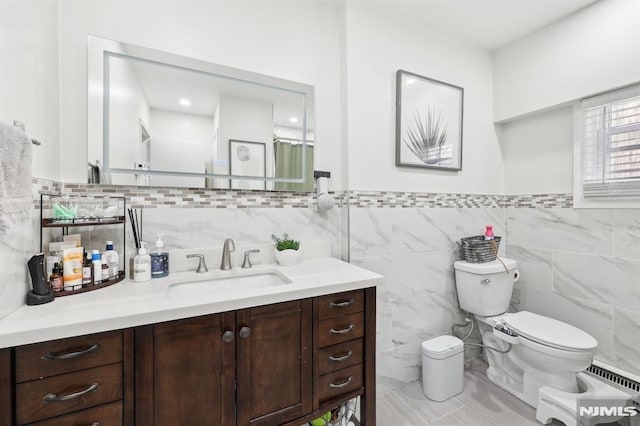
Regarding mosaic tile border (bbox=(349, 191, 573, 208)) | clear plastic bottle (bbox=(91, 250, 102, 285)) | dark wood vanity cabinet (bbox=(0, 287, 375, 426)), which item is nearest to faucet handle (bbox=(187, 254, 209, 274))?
clear plastic bottle (bbox=(91, 250, 102, 285))

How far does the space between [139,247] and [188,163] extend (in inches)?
18.6

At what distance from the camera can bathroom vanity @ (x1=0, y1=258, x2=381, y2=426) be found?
786 mm

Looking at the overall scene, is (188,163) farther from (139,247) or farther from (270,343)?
(270,343)

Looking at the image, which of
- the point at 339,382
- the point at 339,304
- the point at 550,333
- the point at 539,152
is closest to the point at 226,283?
the point at 339,304

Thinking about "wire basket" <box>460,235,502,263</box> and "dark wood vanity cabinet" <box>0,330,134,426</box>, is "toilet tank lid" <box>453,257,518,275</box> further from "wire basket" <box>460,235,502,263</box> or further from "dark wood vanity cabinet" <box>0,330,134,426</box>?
"dark wood vanity cabinet" <box>0,330,134,426</box>

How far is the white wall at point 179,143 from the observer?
1.36 metres

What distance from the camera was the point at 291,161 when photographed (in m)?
1.67

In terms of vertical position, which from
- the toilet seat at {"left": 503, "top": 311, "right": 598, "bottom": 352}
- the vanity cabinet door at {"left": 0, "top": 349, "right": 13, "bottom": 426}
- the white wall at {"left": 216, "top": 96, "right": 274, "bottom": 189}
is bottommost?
the toilet seat at {"left": 503, "top": 311, "right": 598, "bottom": 352}

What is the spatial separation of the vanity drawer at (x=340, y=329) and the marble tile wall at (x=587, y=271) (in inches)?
68.1

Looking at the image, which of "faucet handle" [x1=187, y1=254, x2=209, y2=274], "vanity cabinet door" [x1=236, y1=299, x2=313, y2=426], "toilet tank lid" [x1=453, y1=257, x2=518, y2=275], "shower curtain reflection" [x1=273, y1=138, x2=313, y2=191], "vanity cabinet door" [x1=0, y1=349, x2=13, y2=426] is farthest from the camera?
"toilet tank lid" [x1=453, y1=257, x2=518, y2=275]

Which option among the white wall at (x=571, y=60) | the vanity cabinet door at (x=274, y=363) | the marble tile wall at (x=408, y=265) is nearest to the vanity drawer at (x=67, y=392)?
the vanity cabinet door at (x=274, y=363)

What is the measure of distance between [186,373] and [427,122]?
6.74 feet

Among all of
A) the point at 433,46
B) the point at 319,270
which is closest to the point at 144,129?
the point at 319,270

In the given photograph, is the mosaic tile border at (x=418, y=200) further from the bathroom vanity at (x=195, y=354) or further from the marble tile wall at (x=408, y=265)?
the bathroom vanity at (x=195, y=354)
